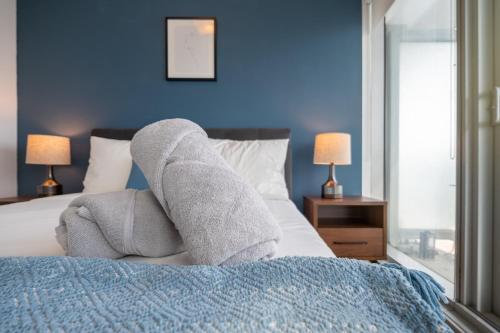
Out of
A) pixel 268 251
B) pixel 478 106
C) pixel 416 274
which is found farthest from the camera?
pixel 478 106

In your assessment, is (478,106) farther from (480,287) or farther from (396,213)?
(396,213)

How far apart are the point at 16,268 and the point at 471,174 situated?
176 centimetres

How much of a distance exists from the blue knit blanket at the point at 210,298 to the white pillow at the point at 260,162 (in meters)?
1.38

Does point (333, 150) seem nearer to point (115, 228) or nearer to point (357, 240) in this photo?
point (357, 240)

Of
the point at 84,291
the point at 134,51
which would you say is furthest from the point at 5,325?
the point at 134,51

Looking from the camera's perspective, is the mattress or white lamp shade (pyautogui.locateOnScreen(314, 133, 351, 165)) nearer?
the mattress

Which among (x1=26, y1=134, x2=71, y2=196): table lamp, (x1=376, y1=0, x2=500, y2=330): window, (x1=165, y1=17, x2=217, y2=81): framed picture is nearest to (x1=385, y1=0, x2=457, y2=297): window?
(x1=376, y1=0, x2=500, y2=330): window

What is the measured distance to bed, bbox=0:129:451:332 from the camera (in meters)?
0.37

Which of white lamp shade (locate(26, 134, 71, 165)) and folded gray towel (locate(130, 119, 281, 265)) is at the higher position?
white lamp shade (locate(26, 134, 71, 165))

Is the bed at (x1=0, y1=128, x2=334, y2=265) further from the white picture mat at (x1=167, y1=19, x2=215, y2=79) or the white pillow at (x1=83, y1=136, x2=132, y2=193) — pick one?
the white picture mat at (x1=167, y1=19, x2=215, y2=79)

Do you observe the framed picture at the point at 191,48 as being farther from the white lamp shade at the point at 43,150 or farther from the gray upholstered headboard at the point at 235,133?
the white lamp shade at the point at 43,150

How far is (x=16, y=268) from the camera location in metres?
0.49

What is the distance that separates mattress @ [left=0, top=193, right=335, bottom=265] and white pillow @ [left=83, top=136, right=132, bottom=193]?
1.88 feet

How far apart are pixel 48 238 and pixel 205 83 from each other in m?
1.96
